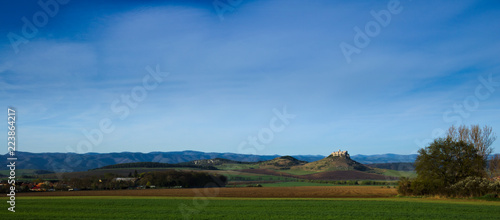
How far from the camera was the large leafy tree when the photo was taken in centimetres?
4981

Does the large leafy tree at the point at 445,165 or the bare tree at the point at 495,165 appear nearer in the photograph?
the large leafy tree at the point at 445,165

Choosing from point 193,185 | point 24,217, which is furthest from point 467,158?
point 193,185

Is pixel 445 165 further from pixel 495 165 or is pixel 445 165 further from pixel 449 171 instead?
pixel 495 165

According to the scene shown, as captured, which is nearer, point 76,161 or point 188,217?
point 188,217

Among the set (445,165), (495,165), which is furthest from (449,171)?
(495,165)

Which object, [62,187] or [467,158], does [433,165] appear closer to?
[467,158]

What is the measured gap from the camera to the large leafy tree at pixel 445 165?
49.8 m

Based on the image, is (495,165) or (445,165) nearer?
(445,165)

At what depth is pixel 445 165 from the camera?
1991 inches

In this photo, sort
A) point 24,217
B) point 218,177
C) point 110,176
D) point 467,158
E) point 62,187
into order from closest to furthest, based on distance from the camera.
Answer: point 24,217
point 467,158
point 62,187
point 110,176
point 218,177

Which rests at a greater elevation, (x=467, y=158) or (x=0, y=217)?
(x=467, y=158)

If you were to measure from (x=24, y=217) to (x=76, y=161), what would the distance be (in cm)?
18392

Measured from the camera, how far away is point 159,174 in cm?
9531

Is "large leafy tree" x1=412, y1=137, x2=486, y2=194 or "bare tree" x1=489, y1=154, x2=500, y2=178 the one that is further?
"bare tree" x1=489, y1=154, x2=500, y2=178
